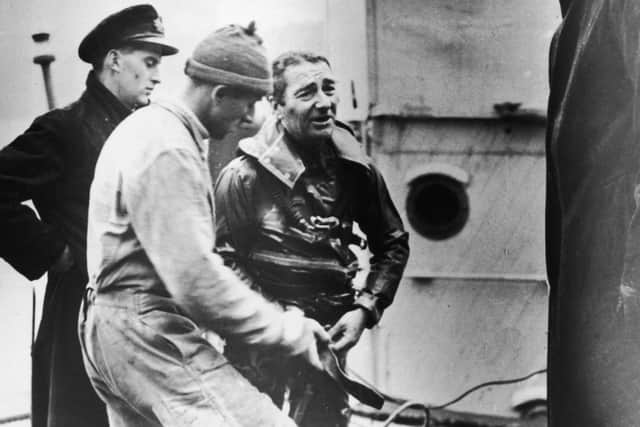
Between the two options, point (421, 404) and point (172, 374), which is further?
point (421, 404)

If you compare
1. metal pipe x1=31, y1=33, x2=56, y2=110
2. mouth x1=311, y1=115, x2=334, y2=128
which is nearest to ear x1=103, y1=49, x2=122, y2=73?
metal pipe x1=31, y1=33, x2=56, y2=110

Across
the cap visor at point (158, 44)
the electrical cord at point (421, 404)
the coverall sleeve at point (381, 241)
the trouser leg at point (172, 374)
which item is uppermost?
the cap visor at point (158, 44)

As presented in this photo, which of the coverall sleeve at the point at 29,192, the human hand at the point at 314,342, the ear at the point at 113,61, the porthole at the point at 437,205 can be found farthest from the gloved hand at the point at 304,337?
the ear at the point at 113,61

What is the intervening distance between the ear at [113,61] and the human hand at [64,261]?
41 centimetres

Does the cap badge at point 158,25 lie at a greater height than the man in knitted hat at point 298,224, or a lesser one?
greater

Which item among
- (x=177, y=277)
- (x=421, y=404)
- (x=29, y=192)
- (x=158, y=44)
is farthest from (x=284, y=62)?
(x=421, y=404)

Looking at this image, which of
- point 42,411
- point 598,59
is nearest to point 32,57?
point 42,411

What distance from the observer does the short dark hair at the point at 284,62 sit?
2162mm

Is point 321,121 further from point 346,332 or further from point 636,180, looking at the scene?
point 636,180

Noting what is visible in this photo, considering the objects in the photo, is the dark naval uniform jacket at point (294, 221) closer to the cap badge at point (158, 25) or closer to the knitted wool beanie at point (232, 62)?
the knitted wool beanie at point (232, 62)

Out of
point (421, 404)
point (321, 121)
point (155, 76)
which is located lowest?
point (421, 404)

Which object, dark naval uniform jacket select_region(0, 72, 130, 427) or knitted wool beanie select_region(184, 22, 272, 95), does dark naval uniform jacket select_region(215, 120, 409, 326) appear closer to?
knitted wool beanie select_region(184, 22, 272, 95)

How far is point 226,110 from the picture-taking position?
7.02 ft

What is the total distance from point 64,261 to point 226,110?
1.61 ft
